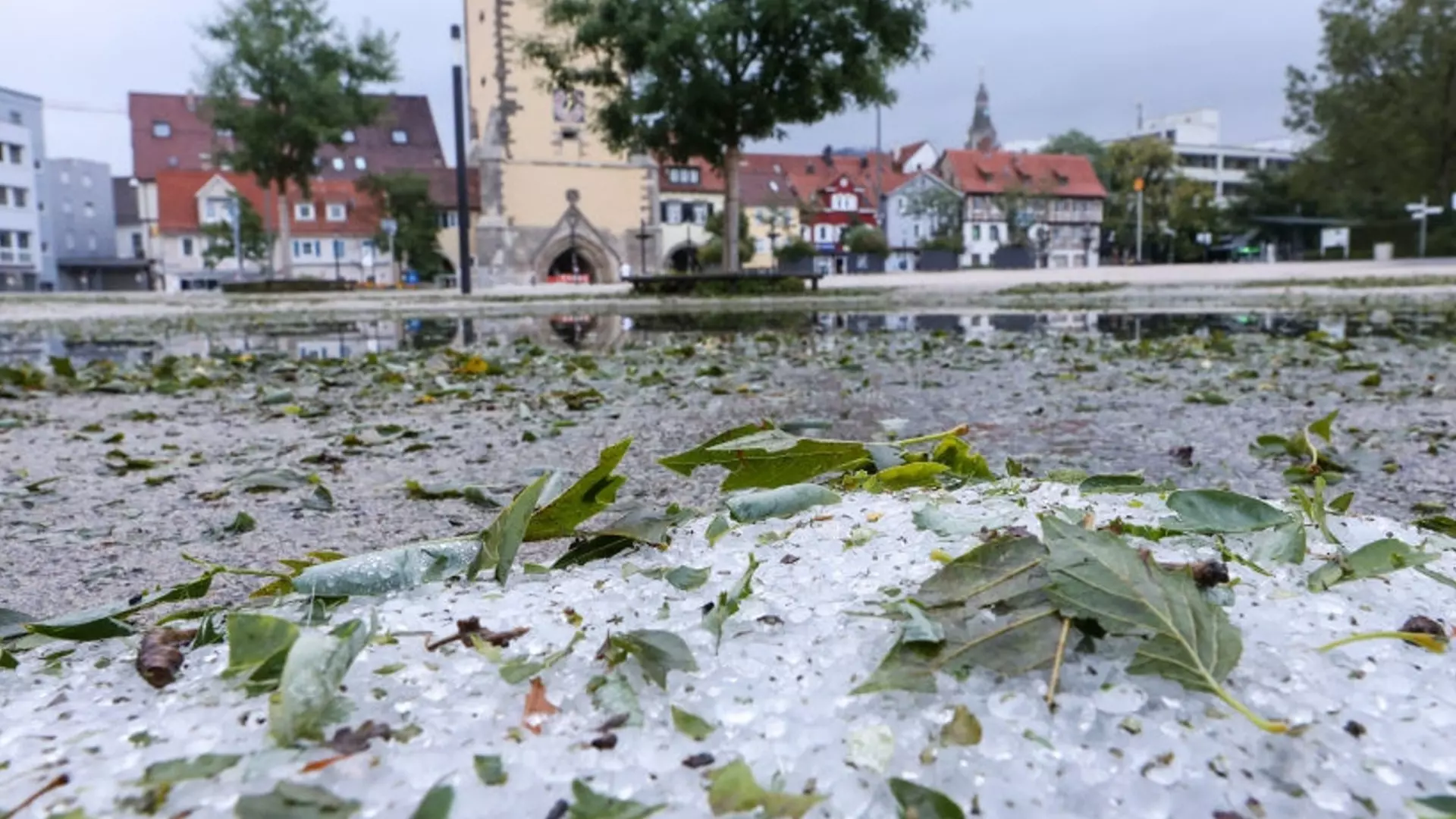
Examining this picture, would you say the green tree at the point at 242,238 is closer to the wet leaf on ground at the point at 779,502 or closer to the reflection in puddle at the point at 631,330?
the reflection in puddle at the point at 631,330

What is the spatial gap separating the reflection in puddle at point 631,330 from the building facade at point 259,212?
1730 inches

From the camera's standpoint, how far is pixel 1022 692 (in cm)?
69

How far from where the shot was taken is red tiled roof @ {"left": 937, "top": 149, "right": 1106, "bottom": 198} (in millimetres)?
64250

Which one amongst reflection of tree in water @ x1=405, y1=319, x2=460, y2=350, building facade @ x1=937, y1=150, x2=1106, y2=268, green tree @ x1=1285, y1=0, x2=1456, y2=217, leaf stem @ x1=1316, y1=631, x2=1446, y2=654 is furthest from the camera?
building facade @ x1=937, y1=150, x2=1106, y2=268

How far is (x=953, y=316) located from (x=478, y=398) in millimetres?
6123

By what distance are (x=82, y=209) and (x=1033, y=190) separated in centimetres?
5856

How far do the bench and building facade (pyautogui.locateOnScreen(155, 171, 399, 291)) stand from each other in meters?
37.5

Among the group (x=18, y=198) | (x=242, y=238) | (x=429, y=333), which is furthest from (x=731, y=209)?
(x=18, y=198)

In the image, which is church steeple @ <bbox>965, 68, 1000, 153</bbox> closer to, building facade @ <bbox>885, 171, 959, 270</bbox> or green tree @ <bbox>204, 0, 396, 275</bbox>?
building facade @ <bbox>885, 171, 959, 270</bbox>

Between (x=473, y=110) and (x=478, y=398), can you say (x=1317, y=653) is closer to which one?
(x=478, y=398)

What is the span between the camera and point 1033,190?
205 ft

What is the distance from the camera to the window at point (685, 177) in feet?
182

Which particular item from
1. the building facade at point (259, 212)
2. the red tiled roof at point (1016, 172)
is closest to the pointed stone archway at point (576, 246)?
the building facade at point (259, 212)

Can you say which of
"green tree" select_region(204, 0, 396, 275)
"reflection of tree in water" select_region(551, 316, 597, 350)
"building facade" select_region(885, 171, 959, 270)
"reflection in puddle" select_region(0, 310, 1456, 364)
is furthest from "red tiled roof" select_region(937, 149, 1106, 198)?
→ "reflection in puddle" select_region(0, 310, 1456, 364)
